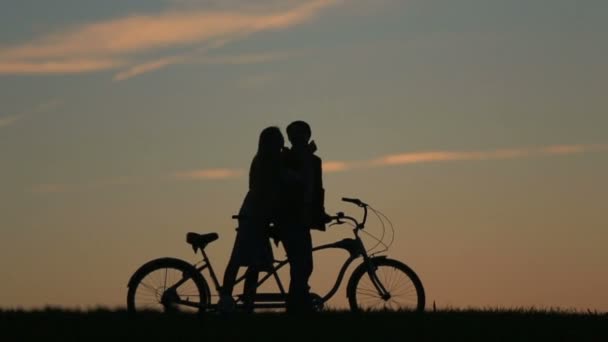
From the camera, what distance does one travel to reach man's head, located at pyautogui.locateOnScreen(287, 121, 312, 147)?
1722 cm

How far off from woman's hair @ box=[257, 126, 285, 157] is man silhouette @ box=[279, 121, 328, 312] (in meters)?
0.23

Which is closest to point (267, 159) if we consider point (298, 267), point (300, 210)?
point (300, 210)

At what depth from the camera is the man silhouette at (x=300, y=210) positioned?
56.5ft

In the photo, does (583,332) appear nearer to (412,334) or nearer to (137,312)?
(412,334)

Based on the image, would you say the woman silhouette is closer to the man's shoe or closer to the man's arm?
the man's shoe

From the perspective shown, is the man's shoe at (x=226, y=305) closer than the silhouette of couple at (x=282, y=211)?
Yes

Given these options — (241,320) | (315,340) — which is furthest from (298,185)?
(315,340)

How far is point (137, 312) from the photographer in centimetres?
1711

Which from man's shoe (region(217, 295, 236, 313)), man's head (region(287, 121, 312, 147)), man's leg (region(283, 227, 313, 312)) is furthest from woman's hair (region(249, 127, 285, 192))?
man's shoe (region(217, 295, 236, 313))

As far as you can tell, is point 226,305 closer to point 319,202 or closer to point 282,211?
point 282,211

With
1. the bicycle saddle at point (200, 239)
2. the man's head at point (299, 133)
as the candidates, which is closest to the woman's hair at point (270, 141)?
A: the man's head at point (299, 133)

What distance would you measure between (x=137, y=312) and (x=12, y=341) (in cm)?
242

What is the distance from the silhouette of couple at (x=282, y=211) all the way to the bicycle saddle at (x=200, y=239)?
0.39 m

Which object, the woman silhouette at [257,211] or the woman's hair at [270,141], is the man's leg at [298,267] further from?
the woman's hair at [270,141]
